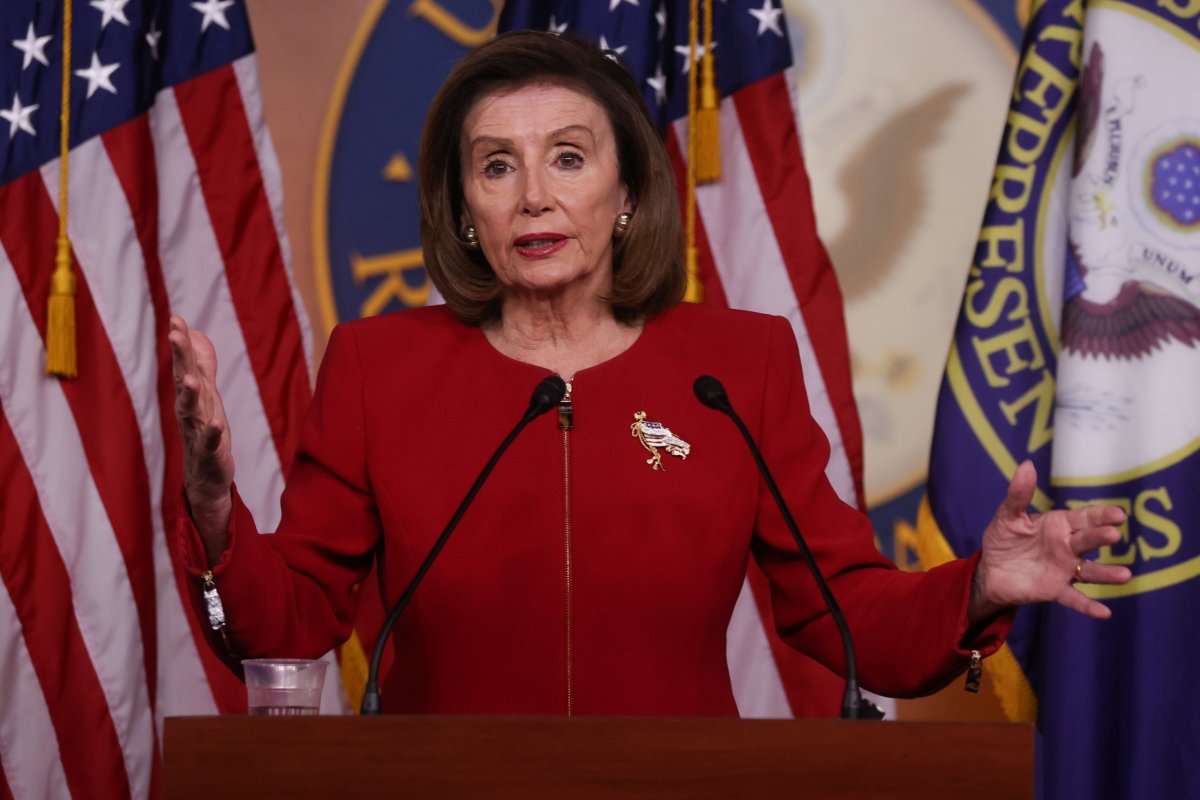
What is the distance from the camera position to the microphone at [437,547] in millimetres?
1405

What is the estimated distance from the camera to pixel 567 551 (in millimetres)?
1935

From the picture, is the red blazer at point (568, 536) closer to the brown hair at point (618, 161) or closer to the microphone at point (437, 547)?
the brown hair at point (618, 161)

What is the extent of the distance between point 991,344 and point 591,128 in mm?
Answer: 1225

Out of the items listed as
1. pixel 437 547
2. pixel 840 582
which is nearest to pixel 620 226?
pixel 840 582

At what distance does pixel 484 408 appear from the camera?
2045 mm

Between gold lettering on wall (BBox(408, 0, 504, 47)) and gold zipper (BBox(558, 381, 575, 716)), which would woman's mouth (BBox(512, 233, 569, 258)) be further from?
gold lettering on wall (BBox(408, 0, 504, 47))

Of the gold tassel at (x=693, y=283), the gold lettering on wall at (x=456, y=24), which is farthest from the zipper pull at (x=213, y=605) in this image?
the gold lettering on wall at (x=456, y=24)

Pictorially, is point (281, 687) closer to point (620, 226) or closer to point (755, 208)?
point (620, 226)

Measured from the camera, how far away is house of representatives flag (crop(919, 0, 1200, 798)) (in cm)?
275

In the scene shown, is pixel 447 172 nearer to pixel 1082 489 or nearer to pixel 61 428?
pixel 61 428

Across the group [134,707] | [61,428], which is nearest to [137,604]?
[134,707]

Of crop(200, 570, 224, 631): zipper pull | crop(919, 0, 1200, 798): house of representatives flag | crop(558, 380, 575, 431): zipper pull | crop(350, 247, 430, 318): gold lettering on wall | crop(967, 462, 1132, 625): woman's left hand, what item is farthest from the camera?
crop(350, 247, 430, 318): gold lettering on wall

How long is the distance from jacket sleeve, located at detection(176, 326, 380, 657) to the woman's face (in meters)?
0.28

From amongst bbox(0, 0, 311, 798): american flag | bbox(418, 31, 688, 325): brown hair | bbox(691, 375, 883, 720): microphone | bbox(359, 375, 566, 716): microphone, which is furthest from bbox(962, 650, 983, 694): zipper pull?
bbox(0, 0, 311, 798): american flag
